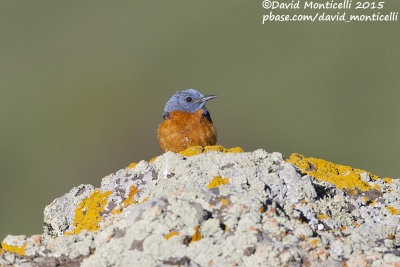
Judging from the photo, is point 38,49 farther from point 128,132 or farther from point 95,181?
point 95,181

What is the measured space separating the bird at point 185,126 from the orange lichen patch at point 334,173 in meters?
3.24

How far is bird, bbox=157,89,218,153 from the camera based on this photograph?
9547 mm

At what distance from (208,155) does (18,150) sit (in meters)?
26.2

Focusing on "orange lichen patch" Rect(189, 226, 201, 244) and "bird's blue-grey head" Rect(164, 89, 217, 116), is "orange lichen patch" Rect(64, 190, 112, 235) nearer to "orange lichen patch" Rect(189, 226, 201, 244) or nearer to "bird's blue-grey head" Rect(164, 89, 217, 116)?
A: "orange lichen patch" Rect(189, 226, 201, 244)

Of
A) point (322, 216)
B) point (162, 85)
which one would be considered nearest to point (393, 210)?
point (322, 216)

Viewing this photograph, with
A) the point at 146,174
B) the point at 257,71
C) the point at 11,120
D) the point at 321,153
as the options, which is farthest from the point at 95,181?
the point at 146,174

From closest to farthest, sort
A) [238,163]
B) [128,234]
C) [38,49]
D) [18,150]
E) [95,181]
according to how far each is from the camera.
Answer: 1. [128,234]
2. [238,163]
3. [95,181]
4. [18,150]
5. [38,49]

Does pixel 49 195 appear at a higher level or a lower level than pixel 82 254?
lower

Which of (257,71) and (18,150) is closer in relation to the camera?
(18,150)

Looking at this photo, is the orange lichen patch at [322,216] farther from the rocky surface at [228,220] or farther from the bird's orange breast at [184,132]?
the bird's orange breast at [184,132]

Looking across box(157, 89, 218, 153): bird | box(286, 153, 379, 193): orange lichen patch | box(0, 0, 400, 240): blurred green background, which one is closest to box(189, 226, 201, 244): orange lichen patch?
box(286, 153, 379, 193): orange lichen patch

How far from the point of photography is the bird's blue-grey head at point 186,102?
10.2 meters

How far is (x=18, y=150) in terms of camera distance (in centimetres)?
3080

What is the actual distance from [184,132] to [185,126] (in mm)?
126
